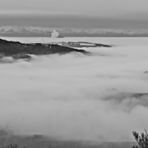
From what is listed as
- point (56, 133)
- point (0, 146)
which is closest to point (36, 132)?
point (56, 133)

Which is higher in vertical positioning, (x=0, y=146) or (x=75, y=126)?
(x=0, y=146)

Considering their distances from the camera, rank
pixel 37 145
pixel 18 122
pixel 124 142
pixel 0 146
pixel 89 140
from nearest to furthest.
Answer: pixel 0 146
pixel 37 145
pixel 124 142
pixel 89 140
pixel 18 122

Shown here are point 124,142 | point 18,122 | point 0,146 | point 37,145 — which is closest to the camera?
point 0,146

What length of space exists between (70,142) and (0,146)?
2015 inches

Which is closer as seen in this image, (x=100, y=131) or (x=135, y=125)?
(x=135, y=125)

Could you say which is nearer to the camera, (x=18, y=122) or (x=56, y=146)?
(x=56, y=146)

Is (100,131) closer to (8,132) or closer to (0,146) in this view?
(8,132)

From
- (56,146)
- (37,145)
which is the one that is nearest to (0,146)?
(37,145)

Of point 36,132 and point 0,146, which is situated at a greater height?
point 0,146

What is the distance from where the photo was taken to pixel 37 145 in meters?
148

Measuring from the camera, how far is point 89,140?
566ft

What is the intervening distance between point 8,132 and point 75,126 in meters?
41.9

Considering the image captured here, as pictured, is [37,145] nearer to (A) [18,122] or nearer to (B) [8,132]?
(B) [8,132]

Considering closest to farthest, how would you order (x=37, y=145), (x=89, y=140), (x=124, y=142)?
1. (x=37, y=145)
2. (x=124, y=142)
3. (x=89, y=140)
